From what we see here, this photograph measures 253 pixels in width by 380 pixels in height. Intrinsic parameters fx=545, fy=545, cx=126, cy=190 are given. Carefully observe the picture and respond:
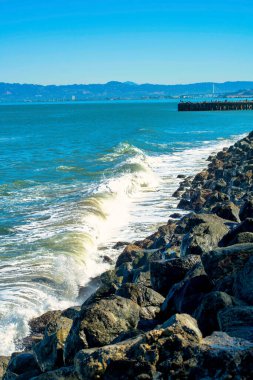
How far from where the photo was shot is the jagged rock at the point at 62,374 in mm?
5809

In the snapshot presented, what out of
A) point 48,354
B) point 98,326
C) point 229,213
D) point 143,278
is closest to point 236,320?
point 98,326

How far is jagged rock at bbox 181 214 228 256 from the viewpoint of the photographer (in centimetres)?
927

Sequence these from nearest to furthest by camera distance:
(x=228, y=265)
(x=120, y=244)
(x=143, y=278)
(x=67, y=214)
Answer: (x=228, y=265)
(x=143, y=278)
(x=120, y=244)
(x=67, y=214)

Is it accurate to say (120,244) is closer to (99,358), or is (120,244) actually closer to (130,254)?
(130,254)

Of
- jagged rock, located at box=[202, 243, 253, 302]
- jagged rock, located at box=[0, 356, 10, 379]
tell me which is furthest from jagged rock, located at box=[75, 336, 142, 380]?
jagged rock, located at box=[0, 356, 10, 379]

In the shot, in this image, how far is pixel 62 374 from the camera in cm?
596

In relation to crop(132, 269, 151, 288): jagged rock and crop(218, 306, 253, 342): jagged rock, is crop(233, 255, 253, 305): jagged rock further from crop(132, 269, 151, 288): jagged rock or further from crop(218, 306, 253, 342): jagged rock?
crop(132, 269, 151, 288): jagged rock

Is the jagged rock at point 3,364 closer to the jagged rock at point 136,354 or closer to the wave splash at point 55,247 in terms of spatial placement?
the wave splash at point 55,247

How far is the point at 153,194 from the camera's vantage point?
25031mm

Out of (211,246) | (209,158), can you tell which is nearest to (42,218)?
(211,246)

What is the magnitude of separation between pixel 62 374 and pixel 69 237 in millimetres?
10620

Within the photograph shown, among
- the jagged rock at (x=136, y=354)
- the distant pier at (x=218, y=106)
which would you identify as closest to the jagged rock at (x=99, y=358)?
the jagged rock at (x=136, y=354)

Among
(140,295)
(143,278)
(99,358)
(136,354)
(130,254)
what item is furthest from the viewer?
(130,254)

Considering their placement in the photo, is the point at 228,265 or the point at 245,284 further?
the point at 228,265
